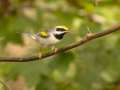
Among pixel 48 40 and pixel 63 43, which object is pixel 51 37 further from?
pixel 63 43

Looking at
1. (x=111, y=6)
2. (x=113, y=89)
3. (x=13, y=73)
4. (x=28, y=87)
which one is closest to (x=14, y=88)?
(x=28, y=87)

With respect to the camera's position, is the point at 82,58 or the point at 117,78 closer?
the point at 82,58

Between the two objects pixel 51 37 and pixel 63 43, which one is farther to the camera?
pixel 63 43

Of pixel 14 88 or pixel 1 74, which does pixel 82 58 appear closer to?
pixel 1 74

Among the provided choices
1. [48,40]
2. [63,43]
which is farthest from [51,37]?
[63,43]

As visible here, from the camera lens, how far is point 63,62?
7.29ft

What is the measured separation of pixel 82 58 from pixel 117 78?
1.08ft

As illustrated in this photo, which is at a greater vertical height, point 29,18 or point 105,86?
point 29,18

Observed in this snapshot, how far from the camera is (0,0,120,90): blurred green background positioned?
2.28 m

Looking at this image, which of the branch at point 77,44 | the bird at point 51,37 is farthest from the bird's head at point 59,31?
the branch at point 77,44

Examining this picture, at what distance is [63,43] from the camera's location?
2.12 m

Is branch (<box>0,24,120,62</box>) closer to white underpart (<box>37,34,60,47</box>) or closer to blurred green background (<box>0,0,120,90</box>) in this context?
white underpart (<box>37,34,60,47</box>)

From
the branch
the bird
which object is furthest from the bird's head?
the branch

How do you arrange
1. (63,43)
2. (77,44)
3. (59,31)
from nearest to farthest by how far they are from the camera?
(77,44) → (59,31) → (63,43)
